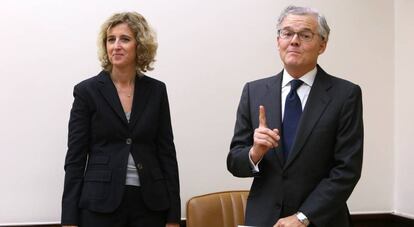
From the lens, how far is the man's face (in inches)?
72.5

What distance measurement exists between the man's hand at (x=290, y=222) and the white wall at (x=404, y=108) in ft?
6.26

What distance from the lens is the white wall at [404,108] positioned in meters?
3.26

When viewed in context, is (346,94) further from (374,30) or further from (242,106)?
(374,30)

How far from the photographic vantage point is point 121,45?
226 centimetres

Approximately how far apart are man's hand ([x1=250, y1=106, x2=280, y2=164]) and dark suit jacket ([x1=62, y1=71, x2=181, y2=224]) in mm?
646

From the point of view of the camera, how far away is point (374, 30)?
11.1 feet

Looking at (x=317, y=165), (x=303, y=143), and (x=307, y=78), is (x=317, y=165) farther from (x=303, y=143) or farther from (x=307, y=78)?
(x=307, y=78)

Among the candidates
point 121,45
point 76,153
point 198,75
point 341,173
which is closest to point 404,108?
point 198,75

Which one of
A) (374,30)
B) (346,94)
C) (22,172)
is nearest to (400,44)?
(374,30)

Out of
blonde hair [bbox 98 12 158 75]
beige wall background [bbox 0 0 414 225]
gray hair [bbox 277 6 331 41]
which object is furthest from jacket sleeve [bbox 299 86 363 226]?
beige wall background [bbox 0 0 414 225]

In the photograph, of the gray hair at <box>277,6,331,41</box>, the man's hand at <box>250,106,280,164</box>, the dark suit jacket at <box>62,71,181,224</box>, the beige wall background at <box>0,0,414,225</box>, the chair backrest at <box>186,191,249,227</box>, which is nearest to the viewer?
the man's hand at <box>250,106,280,164</box>

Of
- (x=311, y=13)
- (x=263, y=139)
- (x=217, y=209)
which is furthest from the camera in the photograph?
(x=217, y=209)

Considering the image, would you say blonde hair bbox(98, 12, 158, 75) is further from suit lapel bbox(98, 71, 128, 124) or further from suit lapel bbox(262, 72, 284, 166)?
suit lapel bbox(262, 72, 284, 166)

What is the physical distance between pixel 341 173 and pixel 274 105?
0.38 m
